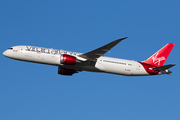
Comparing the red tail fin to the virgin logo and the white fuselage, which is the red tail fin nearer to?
the virgin logo

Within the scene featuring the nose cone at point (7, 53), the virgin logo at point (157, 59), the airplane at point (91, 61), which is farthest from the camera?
the virgin logo at point (157, 59)

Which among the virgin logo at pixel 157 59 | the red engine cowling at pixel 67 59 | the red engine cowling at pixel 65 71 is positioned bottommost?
the red engine cowling at pixel 65 71

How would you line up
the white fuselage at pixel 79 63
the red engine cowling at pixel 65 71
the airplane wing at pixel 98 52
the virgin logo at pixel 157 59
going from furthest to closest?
1. the red engine cowling at pixel 65 71
2. the virgin logo at pixel 157 59
3. the white fuselage at pixel 79 63
4. the airplane wing at pixel 98 52

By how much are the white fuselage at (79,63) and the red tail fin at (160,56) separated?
9.21ft

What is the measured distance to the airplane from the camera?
47.9 metres

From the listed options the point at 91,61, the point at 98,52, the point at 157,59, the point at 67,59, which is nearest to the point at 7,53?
the point at 67,59

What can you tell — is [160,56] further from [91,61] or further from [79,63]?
[79,63]

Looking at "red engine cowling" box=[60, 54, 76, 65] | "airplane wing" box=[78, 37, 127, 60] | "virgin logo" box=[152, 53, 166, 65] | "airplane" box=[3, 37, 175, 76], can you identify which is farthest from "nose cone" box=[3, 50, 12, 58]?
"virgin logo" box=[152, 53, 166, 65]

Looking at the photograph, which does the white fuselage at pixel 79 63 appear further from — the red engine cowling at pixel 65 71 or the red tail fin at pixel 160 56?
the red engine cowling at pixel 65 71

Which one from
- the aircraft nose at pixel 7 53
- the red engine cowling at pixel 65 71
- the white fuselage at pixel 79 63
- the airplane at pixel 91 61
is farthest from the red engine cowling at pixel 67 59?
the aircraft nose at pixel 7 53

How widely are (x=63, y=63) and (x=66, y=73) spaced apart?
7.15 meters

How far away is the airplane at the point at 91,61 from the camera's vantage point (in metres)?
47.9

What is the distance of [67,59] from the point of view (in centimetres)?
→ 4706

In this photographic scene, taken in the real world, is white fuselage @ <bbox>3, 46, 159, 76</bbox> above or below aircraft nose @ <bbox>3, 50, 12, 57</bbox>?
below
